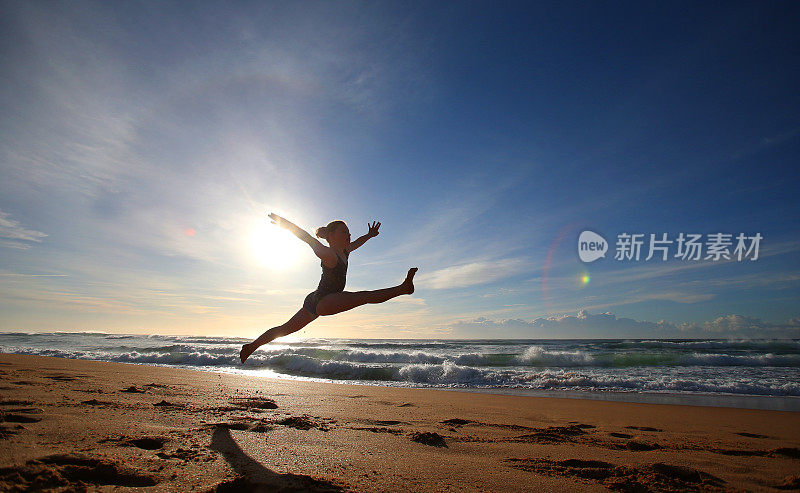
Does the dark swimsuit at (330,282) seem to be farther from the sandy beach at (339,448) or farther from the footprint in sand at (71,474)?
the footprint in sand at (71,474)

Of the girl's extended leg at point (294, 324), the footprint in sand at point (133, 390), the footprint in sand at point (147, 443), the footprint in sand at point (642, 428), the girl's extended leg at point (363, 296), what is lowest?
the footprint in sand at point (642, 428)

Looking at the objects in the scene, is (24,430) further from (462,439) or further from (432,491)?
(462,439)

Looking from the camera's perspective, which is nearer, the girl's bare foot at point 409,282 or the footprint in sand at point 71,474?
the footprint in sand at point 71,474

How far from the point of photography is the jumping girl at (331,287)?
164 inches

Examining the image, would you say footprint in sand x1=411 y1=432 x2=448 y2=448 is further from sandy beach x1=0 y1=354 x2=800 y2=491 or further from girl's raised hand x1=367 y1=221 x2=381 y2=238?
girl's raised hand x1=367 y1=221 x2=381 y2=238

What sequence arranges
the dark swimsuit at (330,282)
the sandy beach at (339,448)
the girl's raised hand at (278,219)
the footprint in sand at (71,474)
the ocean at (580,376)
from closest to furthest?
the footprint in sand at (71,474) < the sandy beach at (339,448) < the girl's raised hand at (278,219) < the dark swimsuit at (330,282) < the ocean at (580,376)

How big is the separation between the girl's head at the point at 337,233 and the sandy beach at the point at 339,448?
1.86 m

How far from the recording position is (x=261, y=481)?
6.67 ft

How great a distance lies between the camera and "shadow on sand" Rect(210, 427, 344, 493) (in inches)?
76.7

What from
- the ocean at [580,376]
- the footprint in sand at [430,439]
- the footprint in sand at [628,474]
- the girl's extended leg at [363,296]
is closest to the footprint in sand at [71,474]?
the footprint in sand at [430,439]

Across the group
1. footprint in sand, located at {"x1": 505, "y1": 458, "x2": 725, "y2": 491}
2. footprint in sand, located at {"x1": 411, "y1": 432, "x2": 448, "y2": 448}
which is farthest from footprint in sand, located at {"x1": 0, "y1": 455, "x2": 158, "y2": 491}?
footprint in sand, located at {"x1": 505, "y1": 458, "x2": 725, "y2": 491}

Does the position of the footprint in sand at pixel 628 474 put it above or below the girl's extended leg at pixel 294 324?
below

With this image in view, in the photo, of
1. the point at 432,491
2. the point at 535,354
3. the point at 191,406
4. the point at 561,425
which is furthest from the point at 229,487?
the point at 535,354

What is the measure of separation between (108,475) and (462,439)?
2.60m
